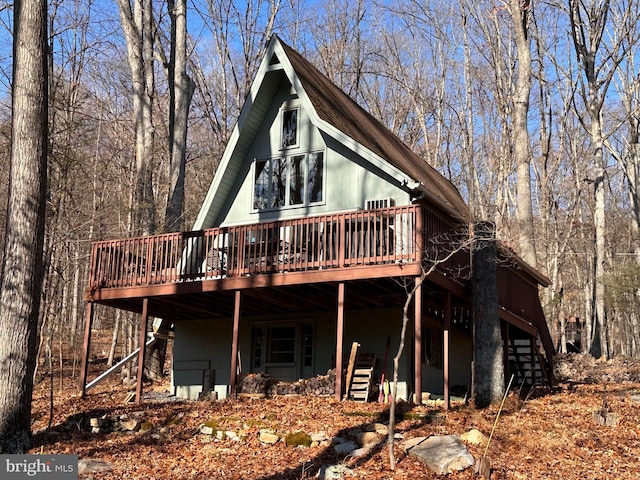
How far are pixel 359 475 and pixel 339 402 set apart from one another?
13.9ft

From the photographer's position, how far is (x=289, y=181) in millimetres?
19516

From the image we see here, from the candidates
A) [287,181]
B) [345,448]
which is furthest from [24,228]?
[287,181]

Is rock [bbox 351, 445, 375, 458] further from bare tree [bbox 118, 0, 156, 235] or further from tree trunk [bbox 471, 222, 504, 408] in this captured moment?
bare tree [bbox 118, 0, 156, 235]

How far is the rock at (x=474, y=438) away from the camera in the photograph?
12070 mm

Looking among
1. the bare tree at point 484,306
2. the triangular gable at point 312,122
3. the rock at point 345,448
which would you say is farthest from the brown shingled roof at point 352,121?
the rock at point 345,448

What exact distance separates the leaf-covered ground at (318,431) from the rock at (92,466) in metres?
0.16

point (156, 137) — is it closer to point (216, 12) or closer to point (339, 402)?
point (216, 12)

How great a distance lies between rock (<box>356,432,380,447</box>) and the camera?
1204cm

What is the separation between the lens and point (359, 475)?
34.9 feet

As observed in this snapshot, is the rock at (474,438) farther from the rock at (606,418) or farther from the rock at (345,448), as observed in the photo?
the rock at (606,418)

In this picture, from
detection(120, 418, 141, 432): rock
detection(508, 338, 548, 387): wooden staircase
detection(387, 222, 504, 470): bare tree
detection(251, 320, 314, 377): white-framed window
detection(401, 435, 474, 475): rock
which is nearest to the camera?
detection(401, 435, 474, 475): rock

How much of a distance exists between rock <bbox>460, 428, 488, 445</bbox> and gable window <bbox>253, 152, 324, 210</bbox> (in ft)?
27.5

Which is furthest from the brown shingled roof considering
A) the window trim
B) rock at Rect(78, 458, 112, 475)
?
rock at Rect(78, 458, 112, 475)

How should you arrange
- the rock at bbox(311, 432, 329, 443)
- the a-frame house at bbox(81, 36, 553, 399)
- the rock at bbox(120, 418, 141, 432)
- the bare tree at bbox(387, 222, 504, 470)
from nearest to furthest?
the rock at bbox(311, 432, 329, 443) → the rock at bbox(120, 418, 141, 432) → the bare tree at bbox(387, 222, 504, 470) → the a-frame house at bbox(81, 36, 553, 399)
